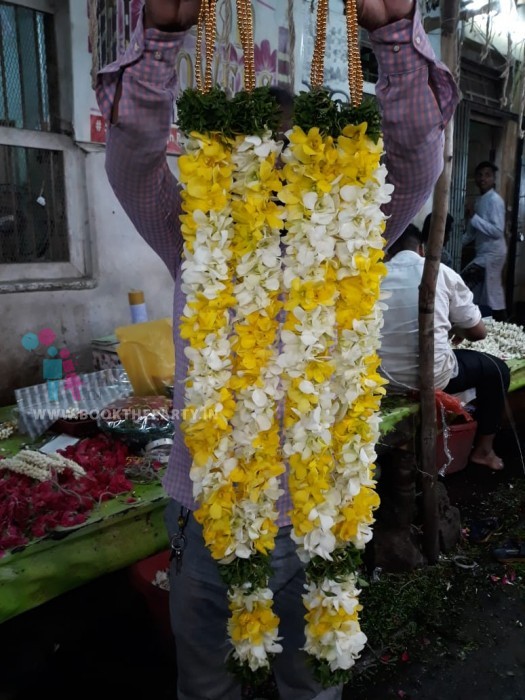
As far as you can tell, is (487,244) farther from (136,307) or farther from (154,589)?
(154,589)

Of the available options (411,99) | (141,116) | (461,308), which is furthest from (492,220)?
(141,116)

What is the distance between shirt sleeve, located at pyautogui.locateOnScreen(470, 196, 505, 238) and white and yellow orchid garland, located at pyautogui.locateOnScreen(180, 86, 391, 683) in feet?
23.4

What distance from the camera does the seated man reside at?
378 cm

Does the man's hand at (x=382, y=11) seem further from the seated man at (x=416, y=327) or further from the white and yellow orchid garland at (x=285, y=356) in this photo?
the seated man at (x=416, y=327)

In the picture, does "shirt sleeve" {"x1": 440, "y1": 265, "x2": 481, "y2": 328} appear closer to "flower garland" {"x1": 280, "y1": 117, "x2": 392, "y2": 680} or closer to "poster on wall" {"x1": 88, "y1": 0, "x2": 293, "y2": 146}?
"poster on wall" {"x1": 88, "y1": 0, "x2": 293, "y2": 146}

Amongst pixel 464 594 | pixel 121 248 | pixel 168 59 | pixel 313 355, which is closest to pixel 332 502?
pixel 313 355

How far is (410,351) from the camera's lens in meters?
3.74

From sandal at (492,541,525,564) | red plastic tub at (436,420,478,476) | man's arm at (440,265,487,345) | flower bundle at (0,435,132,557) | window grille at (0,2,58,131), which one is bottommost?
sandal at (492,541,525,564)

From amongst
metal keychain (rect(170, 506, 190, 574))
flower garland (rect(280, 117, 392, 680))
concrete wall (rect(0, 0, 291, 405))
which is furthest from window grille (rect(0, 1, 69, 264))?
flower garland (rect(280, 117, 392, 680))

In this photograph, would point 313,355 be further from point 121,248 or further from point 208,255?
point 121,248

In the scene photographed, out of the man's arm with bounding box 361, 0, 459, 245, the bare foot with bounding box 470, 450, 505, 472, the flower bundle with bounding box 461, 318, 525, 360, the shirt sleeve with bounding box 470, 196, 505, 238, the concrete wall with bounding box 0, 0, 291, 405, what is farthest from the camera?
the shirt sleeve with bounding box 470, 196, 505, 238

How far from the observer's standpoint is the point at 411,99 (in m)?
1.42

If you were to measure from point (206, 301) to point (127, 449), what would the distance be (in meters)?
1.68

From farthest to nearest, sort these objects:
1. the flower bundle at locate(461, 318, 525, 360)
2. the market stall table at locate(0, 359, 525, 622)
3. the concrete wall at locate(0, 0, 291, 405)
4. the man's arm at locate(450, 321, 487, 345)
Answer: the flower bundle at locate(461, 318, 525, 360) → the man's arm at locate(450, 321, 487, 345) → the concrete wall at locate(0, 0, 291, 405) → the market stall table at locate(0, 359, 525, 622)
